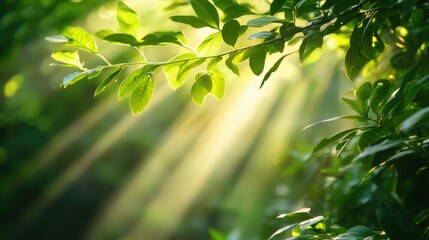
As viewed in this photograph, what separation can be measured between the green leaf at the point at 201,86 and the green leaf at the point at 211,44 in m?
0.04

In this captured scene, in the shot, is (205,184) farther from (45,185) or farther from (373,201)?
(373,201)

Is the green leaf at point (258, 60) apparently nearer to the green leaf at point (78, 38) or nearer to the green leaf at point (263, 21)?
the green leaf at point (263, 21)

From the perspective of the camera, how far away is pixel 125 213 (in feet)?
21.0

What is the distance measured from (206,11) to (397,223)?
44 cm

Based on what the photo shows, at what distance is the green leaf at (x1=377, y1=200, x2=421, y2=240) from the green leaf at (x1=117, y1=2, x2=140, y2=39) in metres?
0.50

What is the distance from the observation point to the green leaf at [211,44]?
763 millimetres

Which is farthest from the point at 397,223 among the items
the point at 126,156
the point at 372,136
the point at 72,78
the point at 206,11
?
the point at 126,156

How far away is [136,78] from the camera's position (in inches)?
29.5

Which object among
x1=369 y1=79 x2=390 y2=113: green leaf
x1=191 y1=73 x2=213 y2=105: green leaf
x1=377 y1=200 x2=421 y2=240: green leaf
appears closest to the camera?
x1=377 y1=200 x2=421 y2=240: green leaf

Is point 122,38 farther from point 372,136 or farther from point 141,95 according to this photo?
point 372,136

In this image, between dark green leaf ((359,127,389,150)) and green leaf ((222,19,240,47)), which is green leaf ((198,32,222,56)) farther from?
dark green leaf ((359,127,389,150))

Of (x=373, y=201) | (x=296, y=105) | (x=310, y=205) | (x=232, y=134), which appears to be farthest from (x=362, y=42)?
(x=232, y=134)

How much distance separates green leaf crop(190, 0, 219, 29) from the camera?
2.33 ft

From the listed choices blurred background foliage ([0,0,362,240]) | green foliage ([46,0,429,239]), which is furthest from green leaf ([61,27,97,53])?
blurred background foliage ([0,0,362,240])
